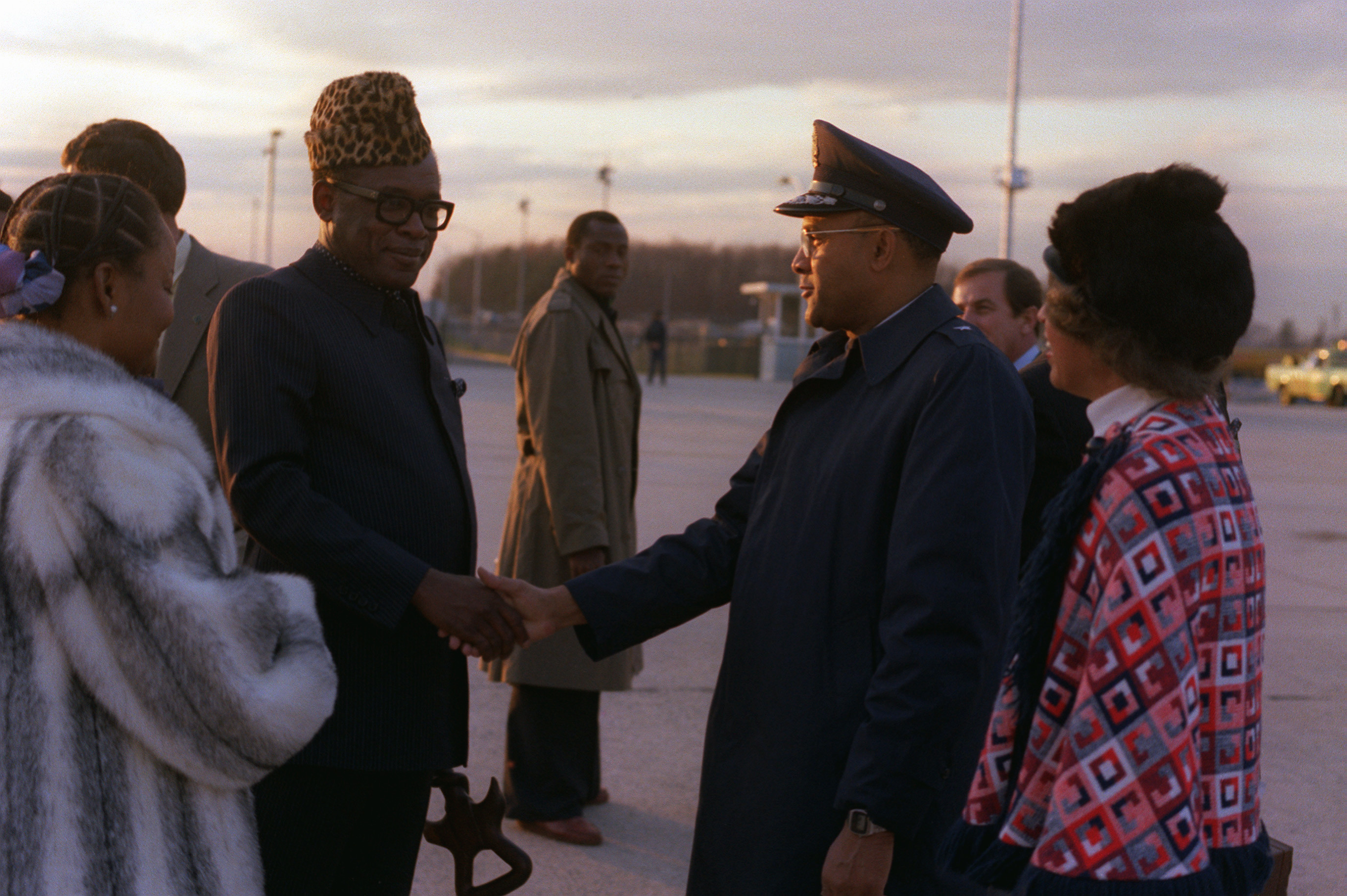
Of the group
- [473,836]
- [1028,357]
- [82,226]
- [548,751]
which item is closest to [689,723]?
[548,751]

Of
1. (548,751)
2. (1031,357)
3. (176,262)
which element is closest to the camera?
(176,262)

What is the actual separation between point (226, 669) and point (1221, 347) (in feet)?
5.63

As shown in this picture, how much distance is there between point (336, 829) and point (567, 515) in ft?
6.65

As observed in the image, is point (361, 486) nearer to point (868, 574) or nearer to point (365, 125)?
point (365, 125)

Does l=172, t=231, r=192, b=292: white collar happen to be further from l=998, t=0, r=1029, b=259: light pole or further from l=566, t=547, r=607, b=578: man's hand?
l=998, t=0, r=1029, b=259: light pole

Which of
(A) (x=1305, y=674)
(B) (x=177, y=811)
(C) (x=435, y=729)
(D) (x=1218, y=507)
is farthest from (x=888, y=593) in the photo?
(A) (x=1305, y=674)

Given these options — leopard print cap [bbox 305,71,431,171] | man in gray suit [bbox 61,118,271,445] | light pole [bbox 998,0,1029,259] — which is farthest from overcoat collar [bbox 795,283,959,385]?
light pole [bbox 998,0,1029,259]

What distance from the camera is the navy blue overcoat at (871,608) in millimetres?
2283

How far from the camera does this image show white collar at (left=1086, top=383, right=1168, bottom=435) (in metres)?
2.16

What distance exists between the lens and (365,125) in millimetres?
2850

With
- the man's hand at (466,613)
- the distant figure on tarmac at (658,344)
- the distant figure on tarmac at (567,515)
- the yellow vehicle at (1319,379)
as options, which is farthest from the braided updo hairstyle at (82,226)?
the yellow vehicle at (1319,379)

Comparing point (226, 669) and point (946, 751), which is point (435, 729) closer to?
point (226, 669)

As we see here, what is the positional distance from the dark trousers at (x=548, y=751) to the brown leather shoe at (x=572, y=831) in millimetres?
31

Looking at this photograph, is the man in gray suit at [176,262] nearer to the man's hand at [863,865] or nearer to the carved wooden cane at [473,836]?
the carved wooden cane at [473,836]
